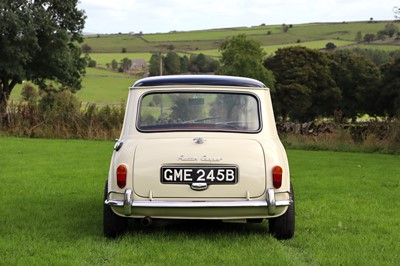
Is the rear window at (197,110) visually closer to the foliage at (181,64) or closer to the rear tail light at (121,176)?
the rear tail light at (121,176)

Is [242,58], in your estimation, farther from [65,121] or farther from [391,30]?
[65,121]

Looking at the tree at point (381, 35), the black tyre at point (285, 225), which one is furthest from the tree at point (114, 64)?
the black tyre at point (285, 225)

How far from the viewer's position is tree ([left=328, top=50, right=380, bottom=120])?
204 ft

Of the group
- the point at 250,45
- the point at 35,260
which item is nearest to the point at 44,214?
the point at 35,260

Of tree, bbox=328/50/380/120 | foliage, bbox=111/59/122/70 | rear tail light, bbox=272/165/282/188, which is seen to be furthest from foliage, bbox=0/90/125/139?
foliage, bbox=111/59/122/70

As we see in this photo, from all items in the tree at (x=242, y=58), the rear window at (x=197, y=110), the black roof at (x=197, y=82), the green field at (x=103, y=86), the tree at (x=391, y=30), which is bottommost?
the green field at (x=103, y=86)

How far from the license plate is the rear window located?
78 cm

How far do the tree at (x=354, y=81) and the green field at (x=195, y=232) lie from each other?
5271 centimetres

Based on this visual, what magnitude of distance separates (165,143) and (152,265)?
1.50m

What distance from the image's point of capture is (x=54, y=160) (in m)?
15.0

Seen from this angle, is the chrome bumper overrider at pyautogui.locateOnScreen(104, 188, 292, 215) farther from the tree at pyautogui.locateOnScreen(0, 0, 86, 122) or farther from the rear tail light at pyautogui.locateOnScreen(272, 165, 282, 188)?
the tree at pyautogui.locateOnScreen(0, 0, 86, 122)

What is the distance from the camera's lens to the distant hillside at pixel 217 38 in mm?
97000

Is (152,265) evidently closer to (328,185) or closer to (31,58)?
(328,185)

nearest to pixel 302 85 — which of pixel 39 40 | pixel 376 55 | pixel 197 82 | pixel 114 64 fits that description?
pixel 376 55
